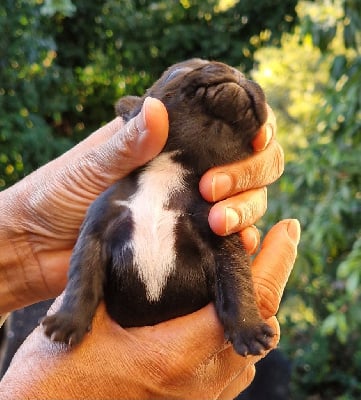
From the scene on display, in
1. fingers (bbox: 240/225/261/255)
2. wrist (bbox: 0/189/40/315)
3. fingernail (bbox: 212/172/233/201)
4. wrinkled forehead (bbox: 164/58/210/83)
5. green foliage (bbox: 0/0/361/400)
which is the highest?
wrinkled forehead (bbox: 164/58/210/83)

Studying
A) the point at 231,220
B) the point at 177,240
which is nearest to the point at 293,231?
the point at 231,220

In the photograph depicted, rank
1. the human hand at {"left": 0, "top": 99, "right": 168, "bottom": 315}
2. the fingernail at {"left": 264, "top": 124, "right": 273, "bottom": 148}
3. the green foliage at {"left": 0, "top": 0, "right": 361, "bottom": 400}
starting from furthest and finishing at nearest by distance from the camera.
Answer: the green foliage at {"left": 0, "top": 0, "right": 361, "bottom": 400}
the human hand at {"left": 0, "top": 99, "right": 168, "bottom": 315}
the fingernail at {"left": 264, "top": 124, "right": 273, "bottom": 148}

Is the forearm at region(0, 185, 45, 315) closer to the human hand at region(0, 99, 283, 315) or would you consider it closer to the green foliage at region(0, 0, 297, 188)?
the human hand at region(0, 99, 283, 315)

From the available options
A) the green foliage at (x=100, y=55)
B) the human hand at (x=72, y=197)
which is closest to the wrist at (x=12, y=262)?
the human hand at (x=72, y=197)

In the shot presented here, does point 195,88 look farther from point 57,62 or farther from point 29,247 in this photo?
point 57,62

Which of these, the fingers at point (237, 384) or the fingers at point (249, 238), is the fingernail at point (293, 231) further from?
the fingers at point (237, 384)

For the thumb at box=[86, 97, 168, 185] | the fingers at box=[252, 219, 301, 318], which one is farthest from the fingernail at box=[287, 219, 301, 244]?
the thumb at box=[86, 97, 168, 185]

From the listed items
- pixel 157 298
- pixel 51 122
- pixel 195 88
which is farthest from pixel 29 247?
pixel 51 122
